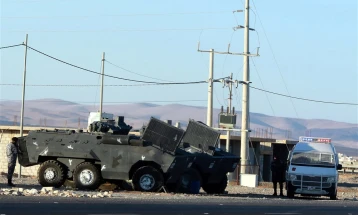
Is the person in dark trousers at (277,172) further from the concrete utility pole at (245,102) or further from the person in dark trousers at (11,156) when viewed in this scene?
the concrete utility pole at (245,102)

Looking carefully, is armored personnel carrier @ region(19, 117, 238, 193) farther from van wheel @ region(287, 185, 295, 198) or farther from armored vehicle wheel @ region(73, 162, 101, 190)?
van wheel @ region(287, 185, 295, 198)

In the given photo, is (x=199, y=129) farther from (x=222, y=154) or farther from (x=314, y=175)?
(x=314, y=175)

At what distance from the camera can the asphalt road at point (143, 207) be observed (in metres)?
20.0

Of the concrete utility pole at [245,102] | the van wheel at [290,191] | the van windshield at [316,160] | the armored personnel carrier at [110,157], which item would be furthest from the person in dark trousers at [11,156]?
the concrete utility pole at [245,102]

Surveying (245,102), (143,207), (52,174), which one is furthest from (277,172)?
(245,102)

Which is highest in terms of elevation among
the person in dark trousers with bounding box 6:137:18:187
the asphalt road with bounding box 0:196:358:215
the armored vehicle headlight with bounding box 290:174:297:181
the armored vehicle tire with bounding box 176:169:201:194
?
the person in dark trousers with bounding box 6:137:18:187

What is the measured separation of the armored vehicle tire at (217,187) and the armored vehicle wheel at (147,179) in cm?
360

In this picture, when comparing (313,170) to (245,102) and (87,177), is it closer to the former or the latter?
(87,177)

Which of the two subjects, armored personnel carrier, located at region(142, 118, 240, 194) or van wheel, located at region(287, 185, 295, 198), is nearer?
armored personnel carrier, located at region(142, 118, 240, 194)

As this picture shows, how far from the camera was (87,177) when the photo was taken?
30562mm

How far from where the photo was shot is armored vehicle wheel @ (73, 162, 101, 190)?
3056 centimetres

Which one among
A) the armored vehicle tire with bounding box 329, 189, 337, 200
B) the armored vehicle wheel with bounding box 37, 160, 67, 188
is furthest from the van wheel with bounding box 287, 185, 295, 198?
the armored vehicle wheel with bounding box 37, 160, 67, 188

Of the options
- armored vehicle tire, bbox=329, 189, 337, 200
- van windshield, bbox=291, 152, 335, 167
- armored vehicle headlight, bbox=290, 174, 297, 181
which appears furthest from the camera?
van windshield, bbox=291, 152, 335, 167

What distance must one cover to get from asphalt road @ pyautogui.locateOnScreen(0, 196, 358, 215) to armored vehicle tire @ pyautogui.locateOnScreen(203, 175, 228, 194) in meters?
7.14
